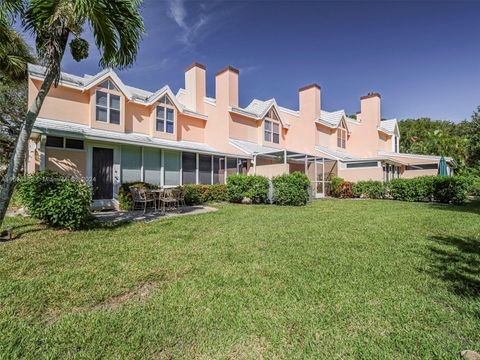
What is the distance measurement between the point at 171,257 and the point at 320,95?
82.0 feet

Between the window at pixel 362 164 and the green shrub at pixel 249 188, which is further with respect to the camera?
the window at pixel 362 164

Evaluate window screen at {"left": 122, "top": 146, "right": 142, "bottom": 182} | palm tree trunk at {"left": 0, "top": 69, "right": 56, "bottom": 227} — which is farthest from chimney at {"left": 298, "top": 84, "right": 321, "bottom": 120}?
palm tree trunk at {"left": 0, "top": 69, "right": 56, "bottom": 227}

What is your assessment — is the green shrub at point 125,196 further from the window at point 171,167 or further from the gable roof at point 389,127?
the gable roof at point 389,127

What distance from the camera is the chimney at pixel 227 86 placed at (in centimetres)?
2050

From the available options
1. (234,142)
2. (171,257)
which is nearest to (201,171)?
(234,142)

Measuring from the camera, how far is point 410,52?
51.4 feet

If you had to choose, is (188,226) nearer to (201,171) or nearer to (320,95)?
(201,171)

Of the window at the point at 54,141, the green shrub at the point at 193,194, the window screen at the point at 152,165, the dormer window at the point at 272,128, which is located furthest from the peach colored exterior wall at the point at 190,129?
the window at the point at 54,141

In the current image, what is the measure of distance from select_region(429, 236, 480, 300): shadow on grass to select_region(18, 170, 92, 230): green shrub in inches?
365

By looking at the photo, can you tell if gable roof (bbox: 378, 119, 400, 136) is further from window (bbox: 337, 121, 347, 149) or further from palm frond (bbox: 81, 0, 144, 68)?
palm frond (bbox: 81, 0, 144, 68)

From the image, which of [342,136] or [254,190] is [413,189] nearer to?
[254,190]

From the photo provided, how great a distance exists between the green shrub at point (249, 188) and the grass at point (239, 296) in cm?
844

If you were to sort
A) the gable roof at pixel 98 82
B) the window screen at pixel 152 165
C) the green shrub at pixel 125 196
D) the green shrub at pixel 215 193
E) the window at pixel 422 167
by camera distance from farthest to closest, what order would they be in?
1. the window at pixel 422 167
2. the green shrub at pixel 215 193
3. the window screen at pixel 152 165
4. the gable roof at pixel 98 82
5. the green shrub at pixel 125 196

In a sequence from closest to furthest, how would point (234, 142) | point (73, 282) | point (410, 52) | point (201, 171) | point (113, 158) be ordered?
point (73, 282), point (113, 158), point (410, 52), point (201, 171), point (234, 142)
